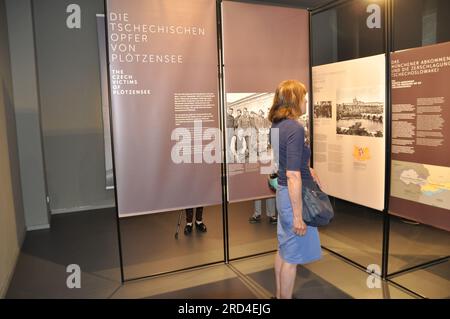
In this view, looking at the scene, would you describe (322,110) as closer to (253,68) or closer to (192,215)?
(253,68)

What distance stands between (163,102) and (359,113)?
1.72 m

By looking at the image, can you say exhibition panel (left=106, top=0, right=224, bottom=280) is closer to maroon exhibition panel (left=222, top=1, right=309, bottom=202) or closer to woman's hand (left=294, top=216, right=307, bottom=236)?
maroon exhibition panel (left=222, top=1, right=309, bottom=202)

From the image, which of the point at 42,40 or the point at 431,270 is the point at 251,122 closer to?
the point at 431,270

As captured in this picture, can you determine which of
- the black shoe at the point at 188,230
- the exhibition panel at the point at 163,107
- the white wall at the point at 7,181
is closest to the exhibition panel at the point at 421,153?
the exhibition panel at the point at 163,107

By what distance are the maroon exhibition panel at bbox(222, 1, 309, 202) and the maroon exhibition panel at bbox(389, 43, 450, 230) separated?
3.32 feet

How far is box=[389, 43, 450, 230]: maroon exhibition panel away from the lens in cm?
262

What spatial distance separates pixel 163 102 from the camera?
3098 millimetres

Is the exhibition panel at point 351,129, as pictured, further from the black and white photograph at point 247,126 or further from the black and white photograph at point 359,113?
the black and white photograph at point 247,126

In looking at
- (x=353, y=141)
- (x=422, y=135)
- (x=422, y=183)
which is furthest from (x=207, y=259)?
(x=422, y=135)

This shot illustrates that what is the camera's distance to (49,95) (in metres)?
5.20

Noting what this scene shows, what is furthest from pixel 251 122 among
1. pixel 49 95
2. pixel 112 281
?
pixel 49 95

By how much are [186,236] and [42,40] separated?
338 centimetres

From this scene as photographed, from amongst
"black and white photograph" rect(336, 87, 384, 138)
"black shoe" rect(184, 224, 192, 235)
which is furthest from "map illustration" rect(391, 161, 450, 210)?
"black shoe" rect(184, 224, 192, 235)

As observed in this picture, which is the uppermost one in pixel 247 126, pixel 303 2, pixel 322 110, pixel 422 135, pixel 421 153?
pixel 303 2
